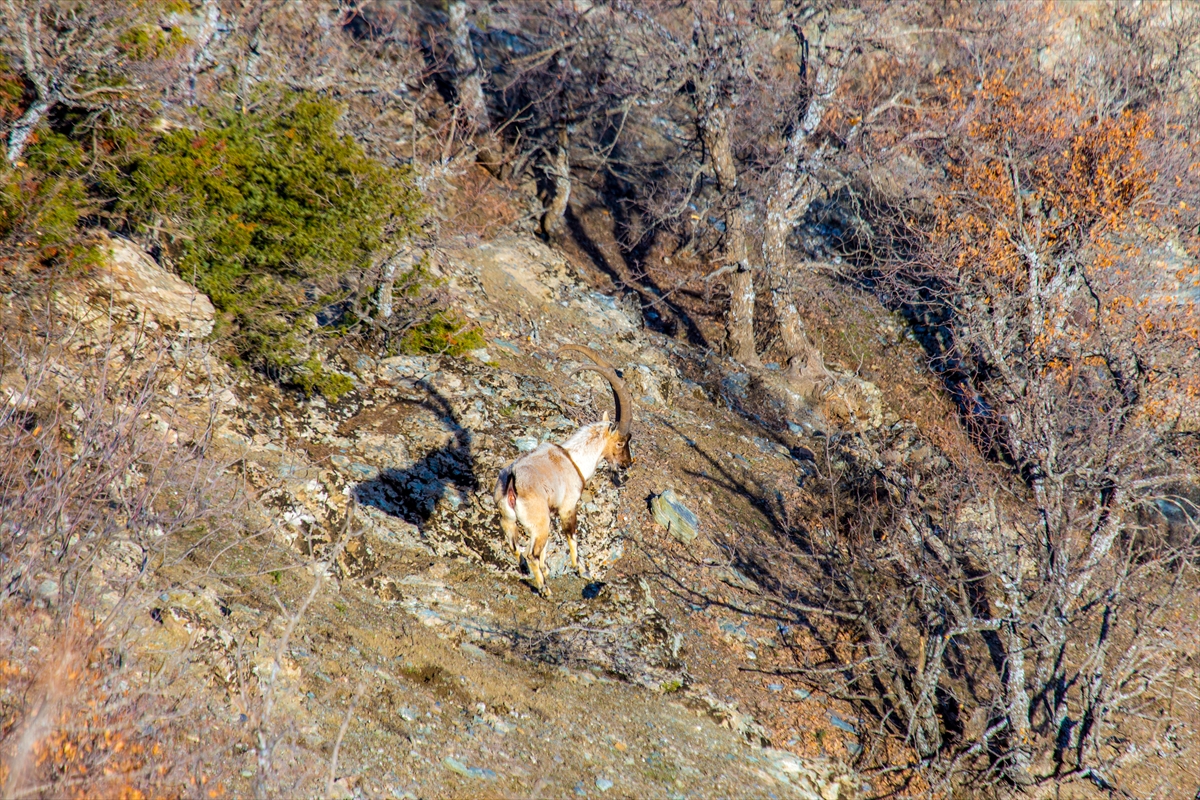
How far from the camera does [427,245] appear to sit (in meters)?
13.8

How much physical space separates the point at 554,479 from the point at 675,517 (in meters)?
3.76

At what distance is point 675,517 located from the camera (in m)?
12.7

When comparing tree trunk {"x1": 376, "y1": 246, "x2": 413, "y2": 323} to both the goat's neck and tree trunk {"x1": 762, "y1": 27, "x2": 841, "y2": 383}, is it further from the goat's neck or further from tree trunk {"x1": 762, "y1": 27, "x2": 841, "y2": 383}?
tree trunk {"x1": 762, "y1": 27, "x2": 841, "y2": 383}

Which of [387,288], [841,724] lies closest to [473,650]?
[841,724]

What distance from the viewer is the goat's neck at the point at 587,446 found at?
1005cm

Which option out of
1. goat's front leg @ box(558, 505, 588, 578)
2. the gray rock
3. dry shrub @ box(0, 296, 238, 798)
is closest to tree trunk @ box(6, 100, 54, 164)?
dry shrub @ box(0, 296, 238, 798)

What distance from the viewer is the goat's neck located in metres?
10.0

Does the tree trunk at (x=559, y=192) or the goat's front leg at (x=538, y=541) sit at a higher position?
the goat's front leg at (x=538, y=541)

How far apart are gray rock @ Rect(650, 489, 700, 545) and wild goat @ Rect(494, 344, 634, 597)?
2.15 metres

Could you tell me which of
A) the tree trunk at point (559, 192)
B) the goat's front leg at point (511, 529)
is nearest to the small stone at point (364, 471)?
the goat's front leg at point (511, 529)

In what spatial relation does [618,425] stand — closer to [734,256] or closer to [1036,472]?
[1036,472]

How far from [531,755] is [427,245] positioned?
28.9 ft

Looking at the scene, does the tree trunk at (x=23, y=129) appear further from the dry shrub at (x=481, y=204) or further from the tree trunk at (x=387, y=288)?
the dry shrub at (x=481, y=204)

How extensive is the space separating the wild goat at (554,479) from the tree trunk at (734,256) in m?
9.03
